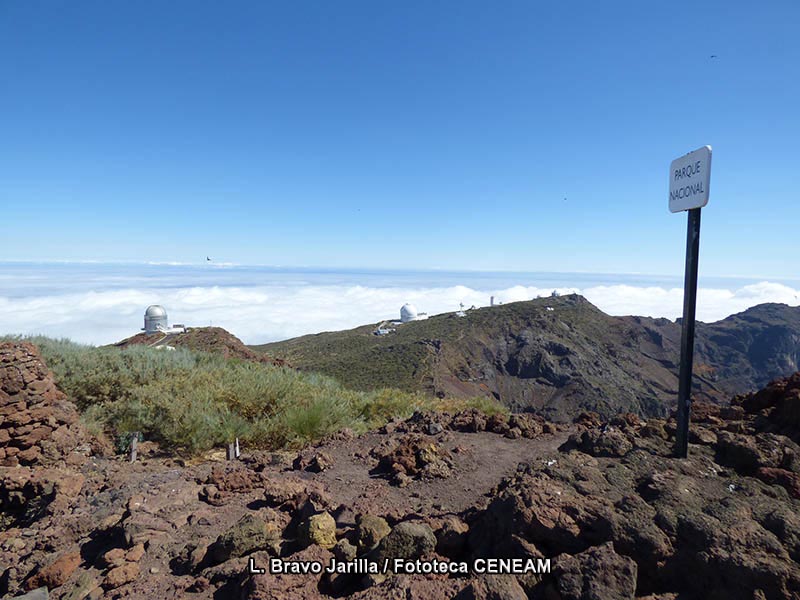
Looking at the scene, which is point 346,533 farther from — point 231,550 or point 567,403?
point 567,403

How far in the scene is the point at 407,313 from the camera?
59750mm

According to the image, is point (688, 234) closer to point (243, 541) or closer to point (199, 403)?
point (243, 541)

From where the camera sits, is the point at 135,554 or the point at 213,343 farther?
the point at 213,343

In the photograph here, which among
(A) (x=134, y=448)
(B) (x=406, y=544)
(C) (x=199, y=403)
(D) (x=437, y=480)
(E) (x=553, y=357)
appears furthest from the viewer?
(E) (x=553, y=357)

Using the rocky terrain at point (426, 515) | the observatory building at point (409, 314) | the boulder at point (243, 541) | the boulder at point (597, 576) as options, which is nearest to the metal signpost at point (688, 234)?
the rocky terrain at point (426, 515)

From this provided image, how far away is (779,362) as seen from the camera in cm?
5912

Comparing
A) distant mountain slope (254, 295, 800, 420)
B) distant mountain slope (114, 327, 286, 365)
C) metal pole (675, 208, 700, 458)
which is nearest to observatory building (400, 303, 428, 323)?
distant mountain slope (254, 295, 800, 420)

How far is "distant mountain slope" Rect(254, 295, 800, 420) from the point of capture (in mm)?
35906

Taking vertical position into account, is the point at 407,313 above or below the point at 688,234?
below

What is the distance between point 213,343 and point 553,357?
37.9m

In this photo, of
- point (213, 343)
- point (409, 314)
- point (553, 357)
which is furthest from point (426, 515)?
point (409, 314)

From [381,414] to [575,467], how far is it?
201 inches

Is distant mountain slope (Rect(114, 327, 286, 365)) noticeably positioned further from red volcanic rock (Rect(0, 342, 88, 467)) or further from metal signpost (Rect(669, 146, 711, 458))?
metal signpost (Rect(669, 146, 711, 458))

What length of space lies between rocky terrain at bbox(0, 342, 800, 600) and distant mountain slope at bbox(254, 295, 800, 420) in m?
24.1
